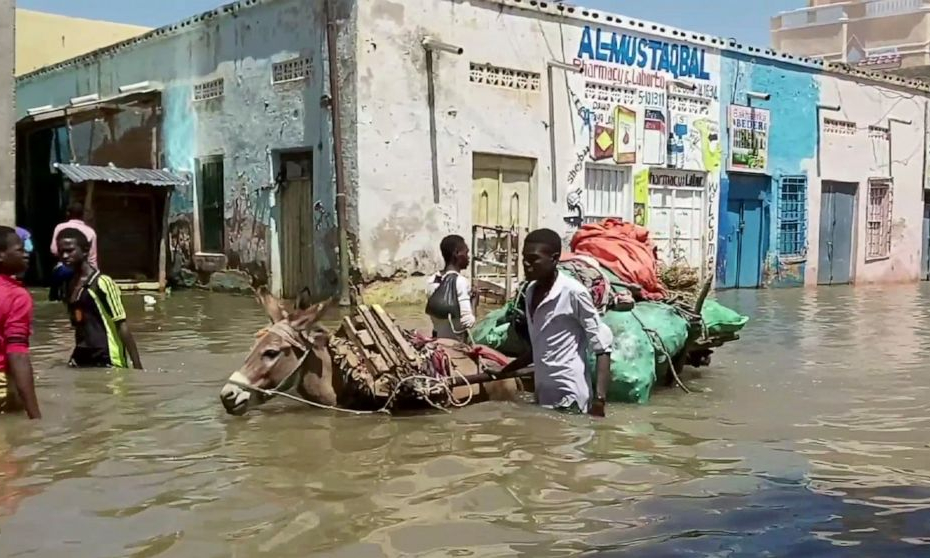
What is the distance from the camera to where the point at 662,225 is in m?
18.8

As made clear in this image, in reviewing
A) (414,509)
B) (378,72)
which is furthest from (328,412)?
(378,72)

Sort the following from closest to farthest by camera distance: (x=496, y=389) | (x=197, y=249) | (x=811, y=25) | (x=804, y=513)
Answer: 1. (x=804, y=513)
2. (x=496, y=389)
3. (x=197, y=249)
4. (x=811, y=25)

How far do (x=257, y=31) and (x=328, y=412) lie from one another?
11291 mm

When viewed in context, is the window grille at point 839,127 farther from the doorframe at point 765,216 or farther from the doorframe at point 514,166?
the doorframe at point 514,166

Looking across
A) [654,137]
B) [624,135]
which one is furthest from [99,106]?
[654,137]

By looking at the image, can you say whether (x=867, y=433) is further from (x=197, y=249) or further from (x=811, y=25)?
(x=811, y=25)

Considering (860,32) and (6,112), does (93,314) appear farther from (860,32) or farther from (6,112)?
(860,32)

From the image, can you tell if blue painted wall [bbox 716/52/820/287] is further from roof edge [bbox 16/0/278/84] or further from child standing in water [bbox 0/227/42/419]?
child standing in water [bbox 0/227/42/419]

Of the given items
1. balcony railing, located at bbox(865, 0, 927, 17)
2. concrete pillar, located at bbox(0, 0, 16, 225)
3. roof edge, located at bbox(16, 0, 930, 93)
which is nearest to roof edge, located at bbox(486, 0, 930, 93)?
roof edge, located at bbox(16, 0, 930, 93)

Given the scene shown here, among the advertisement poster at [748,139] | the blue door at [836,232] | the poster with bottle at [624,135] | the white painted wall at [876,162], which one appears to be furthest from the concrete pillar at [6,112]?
the blue door at [836,232]

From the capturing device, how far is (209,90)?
56.9ft

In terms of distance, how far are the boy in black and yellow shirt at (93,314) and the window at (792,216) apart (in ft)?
54.9

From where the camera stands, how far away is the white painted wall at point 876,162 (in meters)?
21.9

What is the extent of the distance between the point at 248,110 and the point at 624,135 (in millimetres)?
6585
